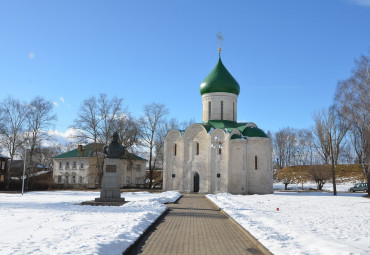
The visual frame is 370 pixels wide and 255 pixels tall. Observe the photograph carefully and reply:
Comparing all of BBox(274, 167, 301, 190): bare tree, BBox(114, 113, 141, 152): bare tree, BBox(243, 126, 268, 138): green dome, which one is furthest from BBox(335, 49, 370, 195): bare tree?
BBox(274, 167, 301, 190): bare tree

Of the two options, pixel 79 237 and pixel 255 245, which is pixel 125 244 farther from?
pixel 255 245

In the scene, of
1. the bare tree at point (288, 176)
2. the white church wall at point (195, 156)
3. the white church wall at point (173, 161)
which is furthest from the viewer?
the bare tree at point (288, 176)

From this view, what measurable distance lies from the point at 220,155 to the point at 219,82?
809cm

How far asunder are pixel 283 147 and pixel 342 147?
2629 centimetres

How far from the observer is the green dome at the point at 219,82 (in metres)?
36.9

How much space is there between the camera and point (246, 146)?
34156 mm

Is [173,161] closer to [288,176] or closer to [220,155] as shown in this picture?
[220,155]

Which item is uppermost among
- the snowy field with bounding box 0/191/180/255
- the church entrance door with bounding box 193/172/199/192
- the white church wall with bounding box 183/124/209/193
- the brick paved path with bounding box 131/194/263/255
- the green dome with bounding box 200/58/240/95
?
the green dome with bounding box 200/58/240/95

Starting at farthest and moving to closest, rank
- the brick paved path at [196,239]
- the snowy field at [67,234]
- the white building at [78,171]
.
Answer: the white building at [78,171] < the brick paved path at [196,239] < the snowy field at [67,234]

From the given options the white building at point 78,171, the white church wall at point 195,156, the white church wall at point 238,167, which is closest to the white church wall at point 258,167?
the white church wall at point 238,167

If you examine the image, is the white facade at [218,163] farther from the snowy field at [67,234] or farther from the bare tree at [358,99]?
the snowy field at [67,234]

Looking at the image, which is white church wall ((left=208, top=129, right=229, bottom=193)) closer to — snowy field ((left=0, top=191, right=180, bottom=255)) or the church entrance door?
the church entrance door

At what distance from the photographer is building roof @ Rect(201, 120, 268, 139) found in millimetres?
34609

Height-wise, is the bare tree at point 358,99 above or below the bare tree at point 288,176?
above
